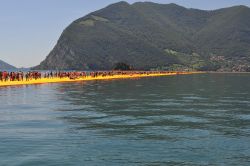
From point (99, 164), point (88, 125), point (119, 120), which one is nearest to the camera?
point (99, 164)

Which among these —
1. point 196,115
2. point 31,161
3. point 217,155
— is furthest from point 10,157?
point 196,115

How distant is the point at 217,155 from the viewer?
18641mm

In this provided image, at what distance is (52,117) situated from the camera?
32.4 meters

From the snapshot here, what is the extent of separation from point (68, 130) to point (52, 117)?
23.3 feet

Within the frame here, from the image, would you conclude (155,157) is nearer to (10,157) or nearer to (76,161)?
(76,161)

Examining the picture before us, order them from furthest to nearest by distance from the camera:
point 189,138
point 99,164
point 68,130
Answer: point 68,130, point 189,138, point 99,164

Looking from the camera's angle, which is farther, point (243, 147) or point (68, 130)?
point (68, 130)

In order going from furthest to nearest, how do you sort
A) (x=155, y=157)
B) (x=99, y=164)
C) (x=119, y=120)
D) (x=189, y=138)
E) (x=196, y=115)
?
(x=196, y=115) → (x=119, y=120) → (x=189, y=138) → (x=155, y=157) → (x=99, y=164)

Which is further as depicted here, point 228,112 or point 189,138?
point 228,112

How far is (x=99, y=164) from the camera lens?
17109mm

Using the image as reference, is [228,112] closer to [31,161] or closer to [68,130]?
[68,130]

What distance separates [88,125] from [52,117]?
5363 millimetres

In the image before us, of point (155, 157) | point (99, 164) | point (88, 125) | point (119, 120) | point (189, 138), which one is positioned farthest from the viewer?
point (119, 120)

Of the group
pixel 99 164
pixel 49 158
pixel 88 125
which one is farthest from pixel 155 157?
pixel 88 125
